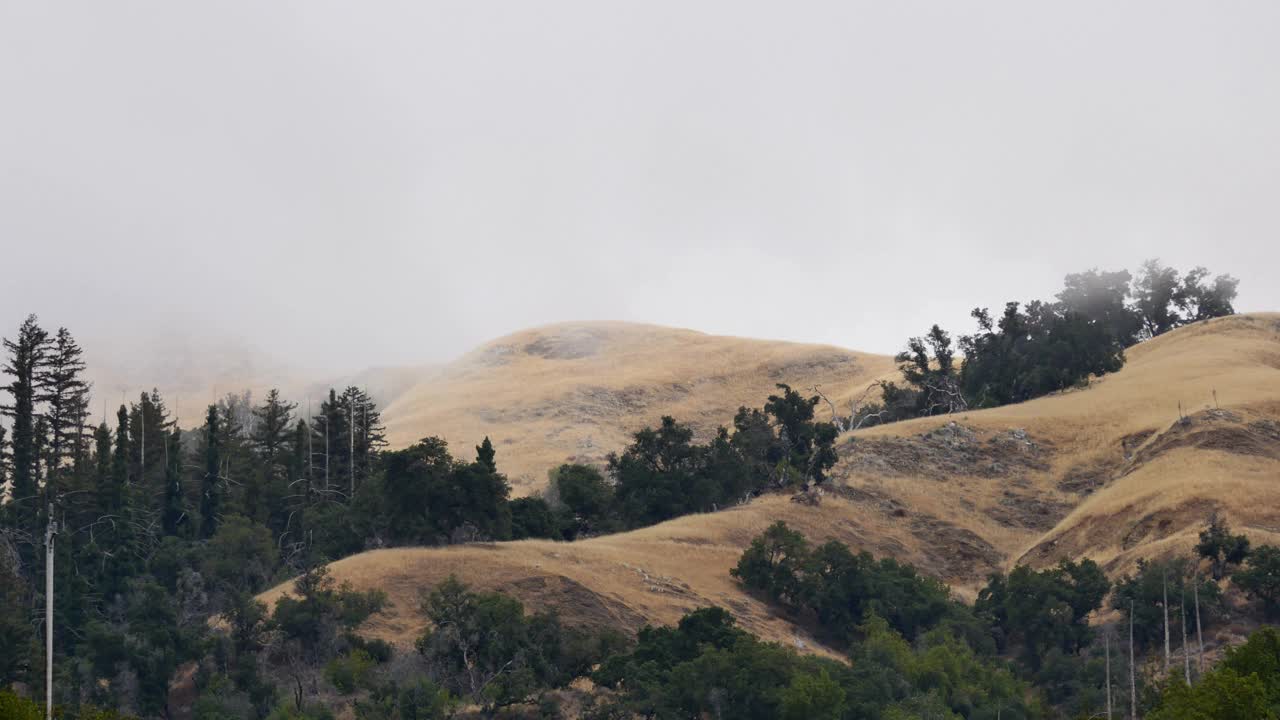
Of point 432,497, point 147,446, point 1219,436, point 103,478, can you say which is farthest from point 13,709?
point 1219,436

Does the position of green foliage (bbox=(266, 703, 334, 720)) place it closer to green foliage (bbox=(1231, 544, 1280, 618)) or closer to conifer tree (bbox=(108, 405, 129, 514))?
conifer tree (bbox=(108, 405, 129, 514))

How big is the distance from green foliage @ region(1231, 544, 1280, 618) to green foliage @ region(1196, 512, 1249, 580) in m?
1.83

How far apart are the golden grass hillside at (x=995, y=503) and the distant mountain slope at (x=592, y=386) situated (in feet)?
34.1

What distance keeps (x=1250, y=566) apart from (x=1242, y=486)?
11.8 meters

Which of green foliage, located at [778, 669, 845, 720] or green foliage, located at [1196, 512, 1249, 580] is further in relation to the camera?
green foliage, located at [1196, 512, 1249, 580]

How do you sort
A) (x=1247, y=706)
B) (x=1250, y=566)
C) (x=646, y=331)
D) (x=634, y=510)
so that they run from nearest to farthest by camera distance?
(x=1247, y=706) < (x=1250, y=566) < (x=634, y=510) < (x=646, y=331)

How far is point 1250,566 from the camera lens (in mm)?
75688

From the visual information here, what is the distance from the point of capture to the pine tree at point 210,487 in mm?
92688

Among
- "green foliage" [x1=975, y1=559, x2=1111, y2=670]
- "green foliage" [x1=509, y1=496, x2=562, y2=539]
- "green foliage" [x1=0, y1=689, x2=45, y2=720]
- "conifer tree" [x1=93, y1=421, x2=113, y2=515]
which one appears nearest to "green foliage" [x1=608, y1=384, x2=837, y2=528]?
"green foliage" [x1=509, y1=496, x2=562, y2=539]

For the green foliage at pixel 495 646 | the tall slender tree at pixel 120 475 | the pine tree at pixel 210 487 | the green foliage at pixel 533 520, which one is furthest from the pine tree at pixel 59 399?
the green foliage at pixel 495 646

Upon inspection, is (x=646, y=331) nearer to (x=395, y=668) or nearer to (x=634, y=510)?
(x=634, y=510)

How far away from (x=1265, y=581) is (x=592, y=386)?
298ft

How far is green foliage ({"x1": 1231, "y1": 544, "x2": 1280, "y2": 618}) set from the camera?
74.2 meters

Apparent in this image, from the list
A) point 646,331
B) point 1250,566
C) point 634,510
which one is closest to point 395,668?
point 634,510
